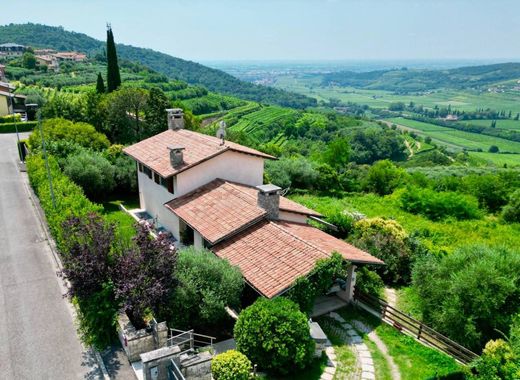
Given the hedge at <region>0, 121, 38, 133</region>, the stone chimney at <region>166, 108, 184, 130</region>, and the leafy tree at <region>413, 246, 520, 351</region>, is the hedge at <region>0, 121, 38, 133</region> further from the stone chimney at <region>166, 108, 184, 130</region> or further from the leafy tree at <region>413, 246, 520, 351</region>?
the leafy tree at <region>413, 246, 520, 351</region>

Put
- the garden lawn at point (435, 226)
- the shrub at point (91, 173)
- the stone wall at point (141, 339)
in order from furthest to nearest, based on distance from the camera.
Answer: the shrub at point (91, 173)
the garden lawn at point (435, 226)
the stone wall at point (141, 339)

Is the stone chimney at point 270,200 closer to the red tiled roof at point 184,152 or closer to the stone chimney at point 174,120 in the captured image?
the red tiled roof at point 184,152

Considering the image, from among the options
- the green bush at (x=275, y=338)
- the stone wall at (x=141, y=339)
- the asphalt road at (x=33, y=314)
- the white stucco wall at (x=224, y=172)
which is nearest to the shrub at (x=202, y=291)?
the stone wall at (x=141, y=339)

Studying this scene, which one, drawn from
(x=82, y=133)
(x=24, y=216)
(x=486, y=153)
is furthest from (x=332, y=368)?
(x=486, y=153)

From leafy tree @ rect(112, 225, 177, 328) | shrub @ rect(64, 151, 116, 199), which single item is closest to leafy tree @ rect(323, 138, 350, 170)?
shrub @ rect(64, 151, 116, 199)

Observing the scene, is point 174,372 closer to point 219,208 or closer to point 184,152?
point 219,208

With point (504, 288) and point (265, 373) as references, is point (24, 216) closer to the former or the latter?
point (265, 373)

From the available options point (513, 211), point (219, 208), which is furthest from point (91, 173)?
point (513, 211)
